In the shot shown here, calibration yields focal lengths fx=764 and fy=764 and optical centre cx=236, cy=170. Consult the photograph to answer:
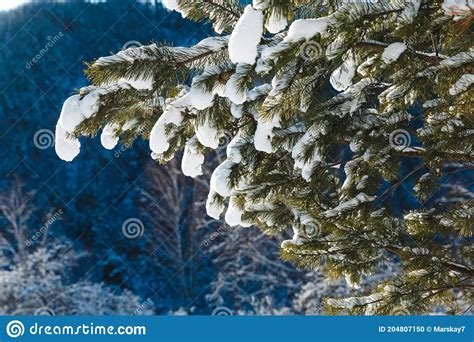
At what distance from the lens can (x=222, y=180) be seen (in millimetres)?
3883

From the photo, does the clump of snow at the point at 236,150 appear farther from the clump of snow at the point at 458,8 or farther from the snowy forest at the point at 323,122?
the clump of snow at the point at 458,8

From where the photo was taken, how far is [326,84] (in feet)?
11.3

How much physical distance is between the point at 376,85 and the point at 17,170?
1891 centimetres

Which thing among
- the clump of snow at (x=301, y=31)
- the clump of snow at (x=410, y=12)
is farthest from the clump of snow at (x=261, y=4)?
the clump of snow at (x=410, y=12)

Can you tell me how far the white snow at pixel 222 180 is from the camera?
3.88 meters

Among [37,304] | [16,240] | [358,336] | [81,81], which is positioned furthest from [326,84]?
[81,81]

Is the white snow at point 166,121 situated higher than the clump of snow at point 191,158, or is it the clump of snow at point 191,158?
the white snow at point 166,121

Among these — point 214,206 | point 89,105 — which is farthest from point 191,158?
point 89,105

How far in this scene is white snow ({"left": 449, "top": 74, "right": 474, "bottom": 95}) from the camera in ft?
10.00

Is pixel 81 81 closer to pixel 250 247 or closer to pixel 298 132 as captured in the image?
pixel 250 247

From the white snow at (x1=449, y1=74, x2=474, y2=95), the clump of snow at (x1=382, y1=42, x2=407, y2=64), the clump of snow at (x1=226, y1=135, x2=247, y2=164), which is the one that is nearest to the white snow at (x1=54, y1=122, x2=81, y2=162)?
the clump of snow at (x1=226, y1=135, x2=247, y2=164)

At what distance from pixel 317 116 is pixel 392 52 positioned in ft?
2.77

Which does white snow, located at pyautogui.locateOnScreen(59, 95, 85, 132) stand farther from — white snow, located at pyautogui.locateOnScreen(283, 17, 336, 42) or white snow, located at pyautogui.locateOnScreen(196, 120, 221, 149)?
white snow, located at pyautogui.locateOnScreen(283, 17, 336, 42)

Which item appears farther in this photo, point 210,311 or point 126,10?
point 126,10
